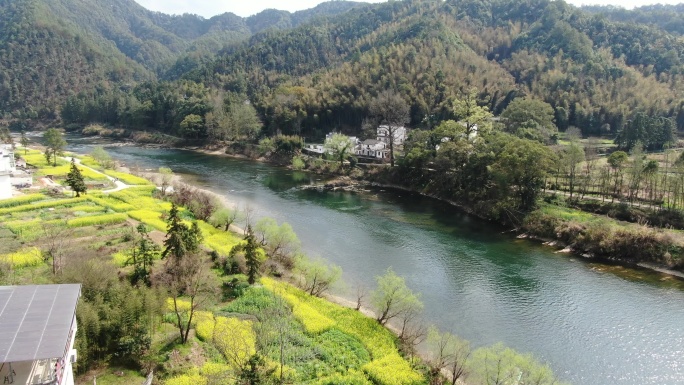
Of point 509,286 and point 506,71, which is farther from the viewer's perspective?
point 506,71

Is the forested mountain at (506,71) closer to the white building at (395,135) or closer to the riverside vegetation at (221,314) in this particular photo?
the white building at (395,135)

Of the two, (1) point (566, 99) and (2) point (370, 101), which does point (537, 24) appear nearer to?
(1) point (566, 99)

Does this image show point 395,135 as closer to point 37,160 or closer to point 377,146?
point 377,146

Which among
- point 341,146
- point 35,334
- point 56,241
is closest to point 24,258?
point 56,241

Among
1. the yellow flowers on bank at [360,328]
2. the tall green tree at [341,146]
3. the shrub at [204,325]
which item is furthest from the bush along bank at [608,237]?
the tall green tree at [341,146]

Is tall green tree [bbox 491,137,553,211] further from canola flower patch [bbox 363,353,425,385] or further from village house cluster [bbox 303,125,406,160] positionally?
canola flower patch [bbox 363,353,425,385]
